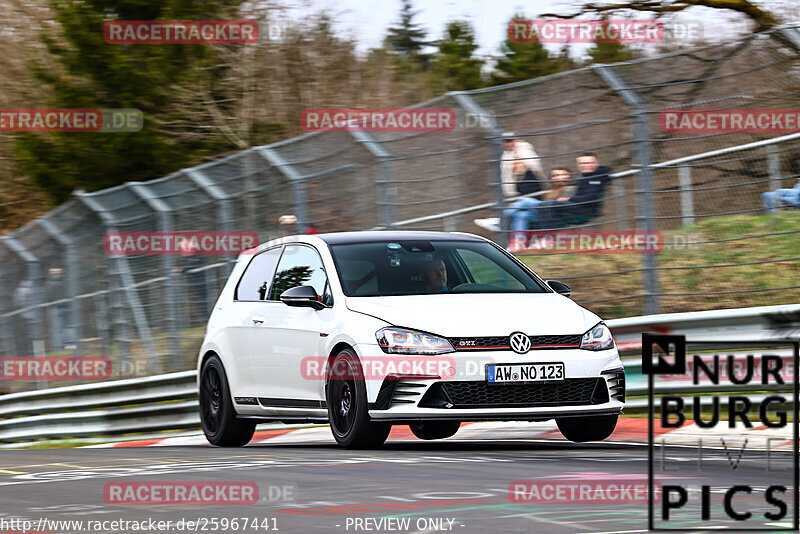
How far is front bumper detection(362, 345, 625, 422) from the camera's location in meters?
8.85

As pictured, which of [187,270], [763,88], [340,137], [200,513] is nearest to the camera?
[200,513]

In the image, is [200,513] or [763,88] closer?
[200,513]

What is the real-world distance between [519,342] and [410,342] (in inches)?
26.5

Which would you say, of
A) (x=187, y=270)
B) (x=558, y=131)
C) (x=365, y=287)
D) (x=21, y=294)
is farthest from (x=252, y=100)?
(x=365, y=287)

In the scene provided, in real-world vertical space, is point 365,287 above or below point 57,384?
above

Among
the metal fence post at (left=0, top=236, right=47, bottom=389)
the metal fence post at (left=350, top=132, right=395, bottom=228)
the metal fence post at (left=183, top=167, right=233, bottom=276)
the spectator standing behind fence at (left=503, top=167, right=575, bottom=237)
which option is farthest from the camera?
the metal fence post at (left=0, top=236, right=47, bottom=389)

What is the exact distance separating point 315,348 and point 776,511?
14.9 feet

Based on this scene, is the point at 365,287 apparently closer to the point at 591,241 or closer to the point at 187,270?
the point at 591,241

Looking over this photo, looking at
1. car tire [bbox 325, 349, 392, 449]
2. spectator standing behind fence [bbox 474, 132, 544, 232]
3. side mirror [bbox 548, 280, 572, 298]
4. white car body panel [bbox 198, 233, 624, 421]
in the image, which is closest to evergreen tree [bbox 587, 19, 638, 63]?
spectator standing behind fence [bbox 474, 132, 544, 232]

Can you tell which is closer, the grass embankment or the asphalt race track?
the asphalt race track

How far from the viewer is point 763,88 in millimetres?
11547

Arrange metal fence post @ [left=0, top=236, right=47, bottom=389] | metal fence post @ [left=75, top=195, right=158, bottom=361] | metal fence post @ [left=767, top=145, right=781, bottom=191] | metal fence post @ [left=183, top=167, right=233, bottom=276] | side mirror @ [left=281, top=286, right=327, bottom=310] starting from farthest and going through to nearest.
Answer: metal fence post @ [left=0, top=236, right=47, bottom=389] → metal fence post @ [left=75, top=195, right=158, bottom=361] → metal fence post @ [left=183, top=167, right=233, bottom=276] → metal fence post @ [left=767, top=145, right=781, bottom=191] → side mirror @ [left=281, top=286, right=327, bottom=310]

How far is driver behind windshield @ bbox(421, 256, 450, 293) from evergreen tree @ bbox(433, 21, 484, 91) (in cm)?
3924

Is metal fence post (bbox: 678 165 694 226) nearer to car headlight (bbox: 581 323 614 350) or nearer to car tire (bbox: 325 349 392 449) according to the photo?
car headlight (bbox: 581 323 614 350)
